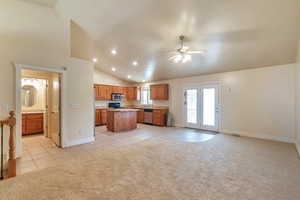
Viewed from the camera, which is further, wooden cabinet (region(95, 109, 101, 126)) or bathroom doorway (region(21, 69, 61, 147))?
wooden cabinet (region(95, 109, 101, 126))

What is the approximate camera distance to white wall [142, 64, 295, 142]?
14.9ft

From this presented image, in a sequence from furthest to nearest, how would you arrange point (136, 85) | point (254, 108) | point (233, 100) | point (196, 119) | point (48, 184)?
1. point (136, 85)
2. point (196, 119)
3. point (233, 100)
4. point (254, 108)
5. point (48, 184)

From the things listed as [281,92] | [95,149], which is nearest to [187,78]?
[281,92]

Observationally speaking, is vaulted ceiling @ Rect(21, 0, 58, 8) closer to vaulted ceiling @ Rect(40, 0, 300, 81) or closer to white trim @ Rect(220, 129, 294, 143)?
vaulted ceiling @ Rect(40, 0, 300, 81)

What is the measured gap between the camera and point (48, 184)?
2256 mm

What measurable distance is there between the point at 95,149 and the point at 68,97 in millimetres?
1625

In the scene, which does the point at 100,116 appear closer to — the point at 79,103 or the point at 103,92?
the point at 103,92

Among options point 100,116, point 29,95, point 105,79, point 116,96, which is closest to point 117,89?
point 116,96

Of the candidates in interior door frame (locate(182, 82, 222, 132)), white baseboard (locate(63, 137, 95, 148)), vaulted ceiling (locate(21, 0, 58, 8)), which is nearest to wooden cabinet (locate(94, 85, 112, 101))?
white baseboard (locate(63, 137, 95, 148))

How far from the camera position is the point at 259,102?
16.5 feet

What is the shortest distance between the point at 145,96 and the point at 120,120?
10.7 ft

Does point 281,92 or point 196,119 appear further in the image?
point 196,119

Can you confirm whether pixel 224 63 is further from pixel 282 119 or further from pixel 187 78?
pixel 282 119

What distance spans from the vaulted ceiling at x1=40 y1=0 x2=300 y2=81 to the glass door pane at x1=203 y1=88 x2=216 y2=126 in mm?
1152
